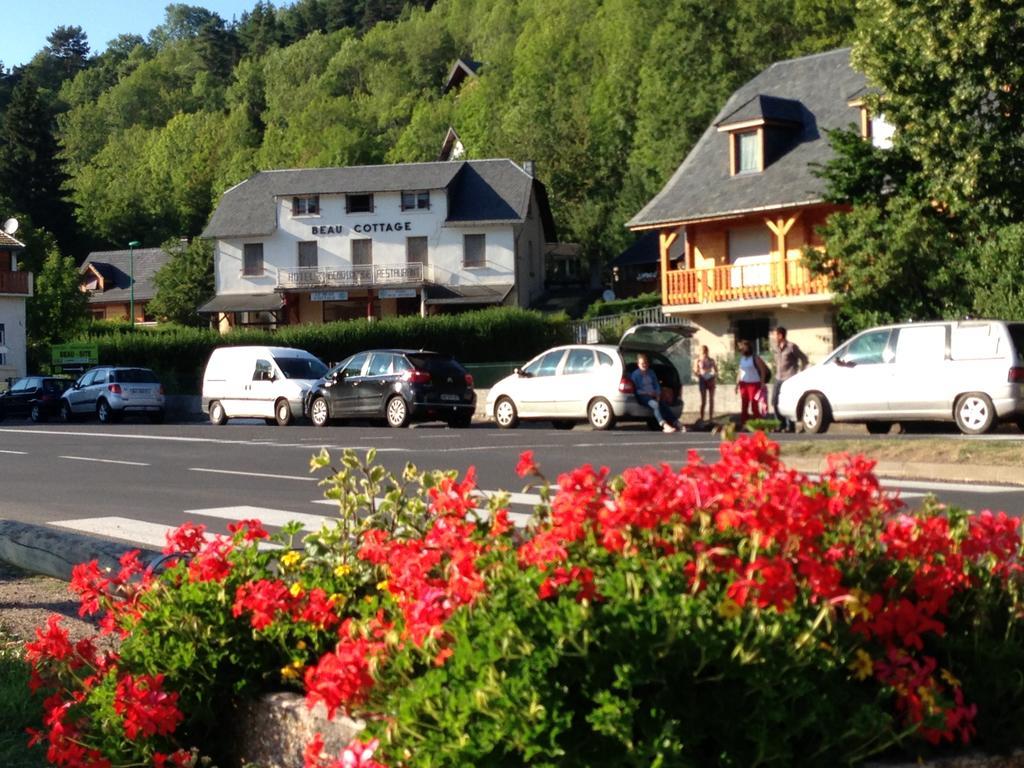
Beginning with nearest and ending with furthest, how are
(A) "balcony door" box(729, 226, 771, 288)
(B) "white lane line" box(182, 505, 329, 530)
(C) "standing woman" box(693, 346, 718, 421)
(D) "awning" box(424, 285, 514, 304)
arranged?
(B) "white lane line" box(182, 505, 329, 530) < (C) "standing woman" box(693, 346, 718, 421) < (A) "balcony door" box(729, 226, 771, 288) < (D) "awning" box(424, 285, 514, 304)

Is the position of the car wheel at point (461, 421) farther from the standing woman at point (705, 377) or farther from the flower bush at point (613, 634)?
the flower bush at point (613, 634)

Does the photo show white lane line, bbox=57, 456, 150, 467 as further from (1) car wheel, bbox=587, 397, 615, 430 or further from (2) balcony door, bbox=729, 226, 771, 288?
(2) balcony door, bbox=729, 226, 771, 288

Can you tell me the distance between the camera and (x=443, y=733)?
3.32 metres

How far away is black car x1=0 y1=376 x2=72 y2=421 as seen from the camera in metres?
44.2

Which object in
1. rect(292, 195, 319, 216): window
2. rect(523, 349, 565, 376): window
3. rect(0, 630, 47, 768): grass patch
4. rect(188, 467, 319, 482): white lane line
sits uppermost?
rect(292, 195, 319, 216): window

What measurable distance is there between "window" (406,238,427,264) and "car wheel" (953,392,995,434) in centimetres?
5201

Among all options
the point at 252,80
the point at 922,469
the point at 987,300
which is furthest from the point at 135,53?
the point at 922,469

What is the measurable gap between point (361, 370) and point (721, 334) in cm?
1433

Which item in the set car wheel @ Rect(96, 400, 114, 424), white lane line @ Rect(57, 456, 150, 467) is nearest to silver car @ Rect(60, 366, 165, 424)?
car wheel @ Rect(96, 400, 114, 424)

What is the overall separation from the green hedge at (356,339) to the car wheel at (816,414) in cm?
2772

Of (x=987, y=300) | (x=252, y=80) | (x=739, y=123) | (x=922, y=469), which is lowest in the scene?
(x=922, y=469)

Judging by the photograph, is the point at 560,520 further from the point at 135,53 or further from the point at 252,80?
the point at 135,53

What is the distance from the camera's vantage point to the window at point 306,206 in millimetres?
73562

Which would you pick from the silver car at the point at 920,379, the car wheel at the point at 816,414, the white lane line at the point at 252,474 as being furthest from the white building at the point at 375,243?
the white lane line at the point at 252,474
